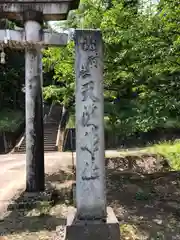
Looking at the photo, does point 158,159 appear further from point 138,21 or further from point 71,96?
point 138,21

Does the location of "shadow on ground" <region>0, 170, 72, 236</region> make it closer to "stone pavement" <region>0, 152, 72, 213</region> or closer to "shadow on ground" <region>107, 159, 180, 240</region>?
"stone pavement" <region>0, 152, 72, 213</region>

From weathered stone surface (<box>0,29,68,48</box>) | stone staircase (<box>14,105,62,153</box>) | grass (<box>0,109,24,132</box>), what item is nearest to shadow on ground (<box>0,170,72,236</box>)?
weathered stone surface (<box>0,29,68,48</box>)

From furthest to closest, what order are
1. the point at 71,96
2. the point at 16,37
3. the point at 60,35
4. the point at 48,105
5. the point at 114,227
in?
the point at 48,105 → the point at 71,96 → the point at 60,35 → the point at 16,37 → the point at 114,227

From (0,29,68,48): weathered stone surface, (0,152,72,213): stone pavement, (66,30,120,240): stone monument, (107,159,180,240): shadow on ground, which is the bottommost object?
(0,152,72,213): stone pavement

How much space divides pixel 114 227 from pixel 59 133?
17066mm

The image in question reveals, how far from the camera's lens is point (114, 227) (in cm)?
381

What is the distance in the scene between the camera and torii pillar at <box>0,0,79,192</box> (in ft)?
20.0

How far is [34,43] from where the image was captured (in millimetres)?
6078

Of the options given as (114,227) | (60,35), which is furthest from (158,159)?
(114,227)

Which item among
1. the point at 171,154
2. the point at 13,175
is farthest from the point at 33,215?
the point at 171,154

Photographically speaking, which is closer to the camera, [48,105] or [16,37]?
[16,37]

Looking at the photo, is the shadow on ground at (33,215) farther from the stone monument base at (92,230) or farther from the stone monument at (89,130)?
the stone monument at (89,130)

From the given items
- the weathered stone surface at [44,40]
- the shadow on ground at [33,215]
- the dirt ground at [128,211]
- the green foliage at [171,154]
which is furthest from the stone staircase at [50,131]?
the weathered stone surface at [44,40]

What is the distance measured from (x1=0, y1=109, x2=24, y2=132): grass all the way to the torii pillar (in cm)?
1332
